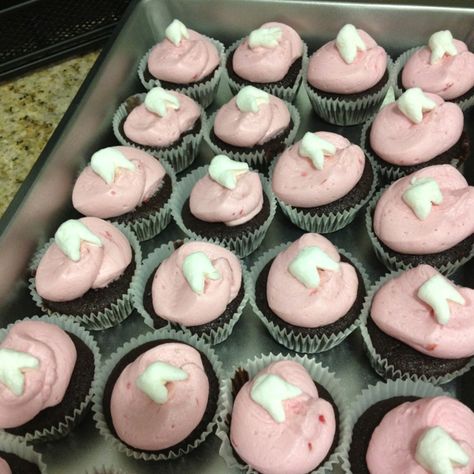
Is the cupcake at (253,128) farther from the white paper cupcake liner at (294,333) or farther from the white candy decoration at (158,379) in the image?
the white candy decoration at (158,379)

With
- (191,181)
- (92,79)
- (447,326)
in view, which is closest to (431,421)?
(447,326)

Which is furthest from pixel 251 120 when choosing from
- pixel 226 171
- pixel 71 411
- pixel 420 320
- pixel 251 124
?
pixel 71 411

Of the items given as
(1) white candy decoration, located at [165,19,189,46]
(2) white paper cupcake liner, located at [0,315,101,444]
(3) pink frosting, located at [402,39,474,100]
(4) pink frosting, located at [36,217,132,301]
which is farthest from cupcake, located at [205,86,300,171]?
(2) white paper cupcake liner, located at [0,315,101,444]

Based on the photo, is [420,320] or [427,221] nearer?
[420,320]

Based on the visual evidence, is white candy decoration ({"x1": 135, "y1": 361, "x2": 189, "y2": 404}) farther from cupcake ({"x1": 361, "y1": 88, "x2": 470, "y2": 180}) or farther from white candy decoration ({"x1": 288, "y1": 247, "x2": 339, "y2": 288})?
cupcake ({"x1": 361, "y1": 88, "x2": 470, "y2": 180})

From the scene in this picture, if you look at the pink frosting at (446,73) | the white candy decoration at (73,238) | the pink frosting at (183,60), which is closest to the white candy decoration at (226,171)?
the white candy decoration at (73,238)

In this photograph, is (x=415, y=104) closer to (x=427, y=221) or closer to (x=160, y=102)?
(x=427, y=221)

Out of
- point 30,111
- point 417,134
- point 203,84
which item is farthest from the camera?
point 30,111
